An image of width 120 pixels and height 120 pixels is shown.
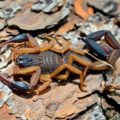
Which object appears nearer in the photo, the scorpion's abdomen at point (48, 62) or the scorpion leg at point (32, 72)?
the scorpion leg at point (32, 72)

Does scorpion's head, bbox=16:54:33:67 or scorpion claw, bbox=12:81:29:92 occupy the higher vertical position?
scorpion's head, bbox=16:54:33:67

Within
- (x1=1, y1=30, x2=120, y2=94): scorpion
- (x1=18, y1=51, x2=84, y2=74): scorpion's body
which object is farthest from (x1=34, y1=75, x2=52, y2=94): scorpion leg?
(x1=18, y1=51, x2=84, y2=74): scorpion's body

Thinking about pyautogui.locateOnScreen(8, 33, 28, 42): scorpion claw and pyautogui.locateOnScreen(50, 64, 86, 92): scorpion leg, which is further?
pyautogui.locateOnScreen(8, 33, 28, 42): scorpion claw

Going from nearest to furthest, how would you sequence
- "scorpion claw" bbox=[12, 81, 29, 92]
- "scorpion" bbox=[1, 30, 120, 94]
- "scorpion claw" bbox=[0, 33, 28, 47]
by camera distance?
"scorpion claw" bbox=[12, 81, 29, 92]
"scorpion" bbox=[1, 30, 120, 94]
"scorpion claw" bbox=[0, 33, 28, 47]

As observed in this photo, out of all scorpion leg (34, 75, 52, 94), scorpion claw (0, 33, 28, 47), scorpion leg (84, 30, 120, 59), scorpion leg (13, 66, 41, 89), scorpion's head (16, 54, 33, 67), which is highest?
scorpion leg (84, 30, 120, 59)

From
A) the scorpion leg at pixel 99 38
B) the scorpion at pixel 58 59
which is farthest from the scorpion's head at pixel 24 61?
the scorpion leg at pixel 99 38

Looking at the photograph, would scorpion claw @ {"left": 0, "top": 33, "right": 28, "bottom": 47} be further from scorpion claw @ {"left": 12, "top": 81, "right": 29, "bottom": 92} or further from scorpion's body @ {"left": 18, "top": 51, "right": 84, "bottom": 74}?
scorpion claw @ {"left": 12, "top": 81, "right": 29, "bottom": 92}

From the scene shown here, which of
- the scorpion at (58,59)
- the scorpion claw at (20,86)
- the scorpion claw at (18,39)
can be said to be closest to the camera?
the scorpion claw at (20,86)

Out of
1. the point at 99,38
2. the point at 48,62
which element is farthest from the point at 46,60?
the point at 99,38

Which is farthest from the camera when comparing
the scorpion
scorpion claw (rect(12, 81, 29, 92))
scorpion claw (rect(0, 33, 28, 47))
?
scorpion claw (rect(0, 33, 28, 47))

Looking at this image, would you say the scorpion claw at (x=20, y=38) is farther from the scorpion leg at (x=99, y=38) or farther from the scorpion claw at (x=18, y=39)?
the scorpion leg at (x=99, y=38)
